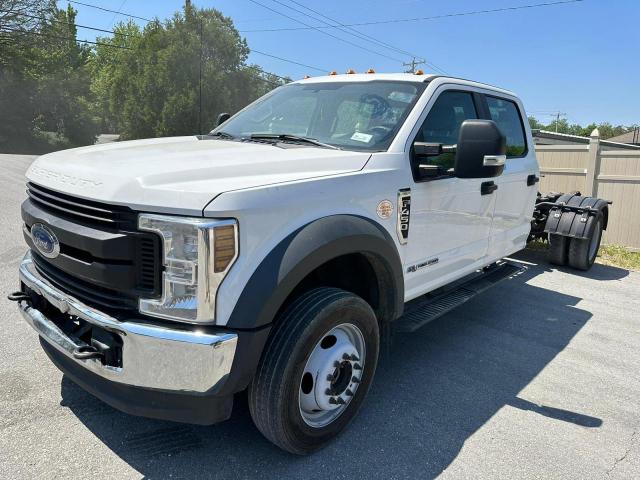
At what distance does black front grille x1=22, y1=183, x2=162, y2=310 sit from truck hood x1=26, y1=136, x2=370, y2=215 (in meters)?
0.08

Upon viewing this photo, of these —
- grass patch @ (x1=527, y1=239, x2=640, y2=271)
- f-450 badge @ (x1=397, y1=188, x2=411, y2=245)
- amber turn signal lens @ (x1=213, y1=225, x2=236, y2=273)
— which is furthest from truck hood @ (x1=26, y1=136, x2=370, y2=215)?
grass patch @ (x1=527, y1=239, x2=640, y2=271)

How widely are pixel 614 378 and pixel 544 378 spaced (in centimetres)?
60

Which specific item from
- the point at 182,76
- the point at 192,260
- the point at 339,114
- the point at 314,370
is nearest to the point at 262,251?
the point at 192,260

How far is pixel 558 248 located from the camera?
24.0 feet

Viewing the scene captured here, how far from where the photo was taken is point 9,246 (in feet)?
21.0

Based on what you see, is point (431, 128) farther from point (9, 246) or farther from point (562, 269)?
point (9, 246)

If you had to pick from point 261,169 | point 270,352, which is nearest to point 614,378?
point 270,352

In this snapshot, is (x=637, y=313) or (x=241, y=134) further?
(x=637, y=313)

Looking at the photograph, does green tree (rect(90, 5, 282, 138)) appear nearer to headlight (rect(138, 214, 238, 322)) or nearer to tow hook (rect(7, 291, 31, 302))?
tow hook (rect(7, 291, 31, 302))

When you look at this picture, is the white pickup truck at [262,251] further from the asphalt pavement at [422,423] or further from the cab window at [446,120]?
the asphalt pavement at [422,423]

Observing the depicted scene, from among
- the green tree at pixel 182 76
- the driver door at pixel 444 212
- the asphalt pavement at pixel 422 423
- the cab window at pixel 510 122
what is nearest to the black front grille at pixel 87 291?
the asphalt pavement at pixel 422 423

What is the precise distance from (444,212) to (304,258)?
1.58 meters

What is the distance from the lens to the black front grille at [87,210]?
2.23 m

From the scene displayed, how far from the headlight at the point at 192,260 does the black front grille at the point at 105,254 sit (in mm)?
53
